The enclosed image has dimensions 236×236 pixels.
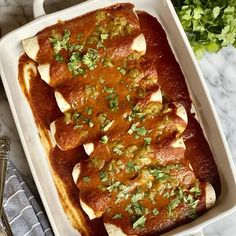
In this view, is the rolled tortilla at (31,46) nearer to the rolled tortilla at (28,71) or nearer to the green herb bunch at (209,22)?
the rolled tortilla at (28,71)

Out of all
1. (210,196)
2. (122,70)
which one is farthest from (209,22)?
(210,196)

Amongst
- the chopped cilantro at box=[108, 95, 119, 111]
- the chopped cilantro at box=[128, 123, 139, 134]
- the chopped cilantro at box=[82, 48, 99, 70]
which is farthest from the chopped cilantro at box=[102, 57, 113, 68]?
the chopped cilantro at box=[128, 123, 139, 134]

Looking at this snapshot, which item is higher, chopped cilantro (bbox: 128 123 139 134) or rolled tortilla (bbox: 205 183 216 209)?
chopped cilantro (bbox: 128 123 139 134)

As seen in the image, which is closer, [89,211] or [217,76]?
[89,211]

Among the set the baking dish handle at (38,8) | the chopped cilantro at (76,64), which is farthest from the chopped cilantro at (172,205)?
the baking dish handle at (38,8)

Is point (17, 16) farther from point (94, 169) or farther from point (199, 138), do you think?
point (199, 138)

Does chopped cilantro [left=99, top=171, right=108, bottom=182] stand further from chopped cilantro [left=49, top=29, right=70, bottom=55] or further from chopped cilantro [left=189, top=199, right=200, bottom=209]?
chopped cilantro [left=49, top=29, right=70, bottom=55]

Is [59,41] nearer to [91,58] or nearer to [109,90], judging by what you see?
[91,58]
